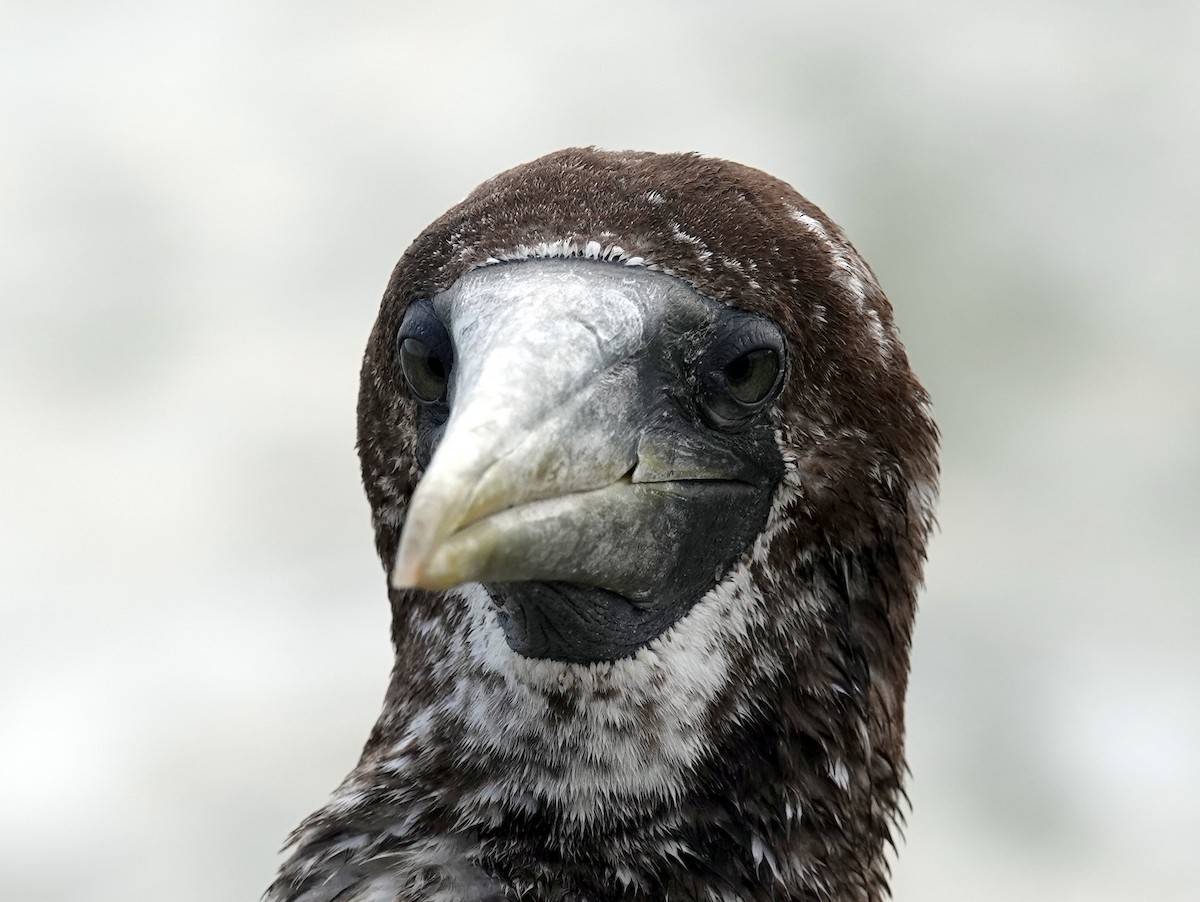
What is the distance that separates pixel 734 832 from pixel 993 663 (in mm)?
4607

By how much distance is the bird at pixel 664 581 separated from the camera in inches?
96.9

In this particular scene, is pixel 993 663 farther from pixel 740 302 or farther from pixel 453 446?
pixel 453 446

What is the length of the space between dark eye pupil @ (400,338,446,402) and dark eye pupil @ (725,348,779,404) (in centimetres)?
42

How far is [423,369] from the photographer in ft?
8.48

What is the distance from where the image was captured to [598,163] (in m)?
2.66

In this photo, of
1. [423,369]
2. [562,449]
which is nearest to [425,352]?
[423,369]

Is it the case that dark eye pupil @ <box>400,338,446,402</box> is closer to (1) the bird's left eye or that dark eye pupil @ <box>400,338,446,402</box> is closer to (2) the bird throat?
(1) the bird's left eye

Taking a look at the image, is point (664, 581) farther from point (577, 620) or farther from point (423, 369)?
point (423, 369)

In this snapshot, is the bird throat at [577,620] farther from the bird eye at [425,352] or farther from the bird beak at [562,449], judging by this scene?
the bird eye at [425,352]

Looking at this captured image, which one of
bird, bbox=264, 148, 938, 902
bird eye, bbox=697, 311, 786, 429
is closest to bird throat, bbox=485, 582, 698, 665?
bird, bbox=264, 148, 938, 902

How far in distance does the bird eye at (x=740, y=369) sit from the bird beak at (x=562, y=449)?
0.05m

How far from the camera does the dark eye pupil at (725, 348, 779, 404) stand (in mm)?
2514

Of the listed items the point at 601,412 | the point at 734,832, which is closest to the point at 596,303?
the point at 601,412

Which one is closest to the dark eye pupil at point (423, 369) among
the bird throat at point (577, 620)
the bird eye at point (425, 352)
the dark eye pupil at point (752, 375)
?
the bird eye at point (425, 352)
